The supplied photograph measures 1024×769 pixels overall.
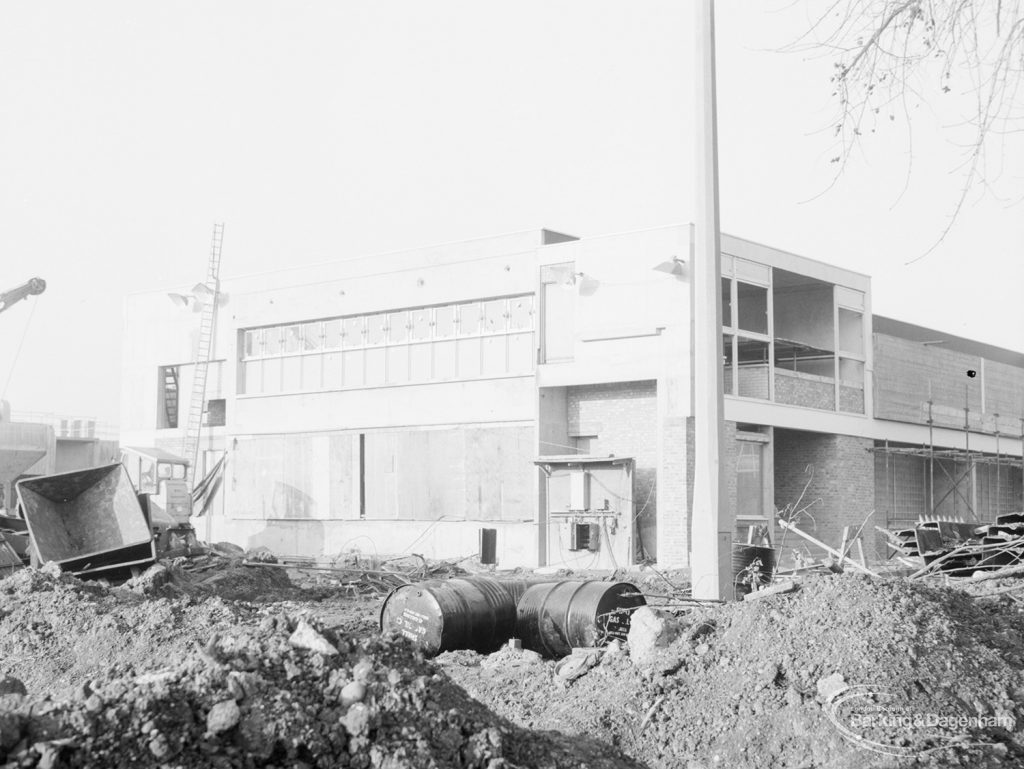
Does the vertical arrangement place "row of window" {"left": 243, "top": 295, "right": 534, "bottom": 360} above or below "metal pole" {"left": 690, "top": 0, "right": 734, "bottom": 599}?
above

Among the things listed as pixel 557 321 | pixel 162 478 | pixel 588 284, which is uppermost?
pixel 588 284

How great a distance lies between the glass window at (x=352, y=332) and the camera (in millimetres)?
29656

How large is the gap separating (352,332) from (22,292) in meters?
12.2

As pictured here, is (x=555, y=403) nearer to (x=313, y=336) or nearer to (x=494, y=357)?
(x=494, y=357)

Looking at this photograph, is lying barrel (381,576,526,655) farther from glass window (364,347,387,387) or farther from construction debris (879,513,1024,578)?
glass window (364,347,387,387)

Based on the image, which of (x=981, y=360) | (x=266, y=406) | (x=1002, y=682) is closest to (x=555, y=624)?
(x=1002, y=682)

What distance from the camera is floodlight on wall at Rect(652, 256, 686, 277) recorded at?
917 inches

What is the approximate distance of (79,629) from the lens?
10.3m

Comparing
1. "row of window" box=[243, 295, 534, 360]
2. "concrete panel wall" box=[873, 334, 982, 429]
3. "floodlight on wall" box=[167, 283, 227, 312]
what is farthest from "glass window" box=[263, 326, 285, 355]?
"concrete panel wall" box=[873, 334, 982, 429]

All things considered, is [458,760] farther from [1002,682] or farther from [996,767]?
[1002,682]

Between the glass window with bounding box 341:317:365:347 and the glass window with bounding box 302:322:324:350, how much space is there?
2.75 feet

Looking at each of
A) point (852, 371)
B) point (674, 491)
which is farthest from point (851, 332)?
point (674, 491)

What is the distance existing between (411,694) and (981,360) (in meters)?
31.6

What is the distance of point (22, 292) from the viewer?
3438 centimetres
